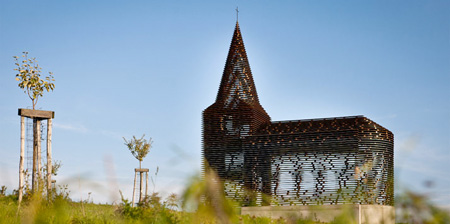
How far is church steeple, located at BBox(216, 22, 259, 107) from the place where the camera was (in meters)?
20.9

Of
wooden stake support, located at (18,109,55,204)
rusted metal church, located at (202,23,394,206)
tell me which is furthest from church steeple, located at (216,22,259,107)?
wooden stake support, located at (18,109,55,204)

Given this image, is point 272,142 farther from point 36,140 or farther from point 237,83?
point 36,140

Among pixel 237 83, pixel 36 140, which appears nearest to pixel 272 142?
pixel 237 83

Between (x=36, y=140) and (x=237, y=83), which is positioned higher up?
(x=237, y=83)

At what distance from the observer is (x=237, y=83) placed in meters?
21.1

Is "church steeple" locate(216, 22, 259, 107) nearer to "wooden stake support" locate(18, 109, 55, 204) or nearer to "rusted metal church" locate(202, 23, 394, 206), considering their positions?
"rusted metal church" locate(202, 23, 394, 206)

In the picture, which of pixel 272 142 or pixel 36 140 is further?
pixel 272 142

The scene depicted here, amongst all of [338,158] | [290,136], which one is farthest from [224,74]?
[338,158]

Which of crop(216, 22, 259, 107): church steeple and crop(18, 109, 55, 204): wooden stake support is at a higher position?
crop(216, 22, 259, 107): church steeple

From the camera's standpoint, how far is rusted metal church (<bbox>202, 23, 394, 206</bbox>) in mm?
18438

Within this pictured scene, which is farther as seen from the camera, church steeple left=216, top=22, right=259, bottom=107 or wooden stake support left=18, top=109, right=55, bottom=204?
church steeple left=216, top=22, right=259, bottom=107

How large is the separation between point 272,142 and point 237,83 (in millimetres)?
3411

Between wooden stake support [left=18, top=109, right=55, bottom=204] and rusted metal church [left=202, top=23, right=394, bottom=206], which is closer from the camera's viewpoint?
wooden stake support [left=18, top=109, right=55, bottom=204]

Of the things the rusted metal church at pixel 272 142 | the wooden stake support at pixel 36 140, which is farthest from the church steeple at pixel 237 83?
the wooden stake support at pixel 36 140
